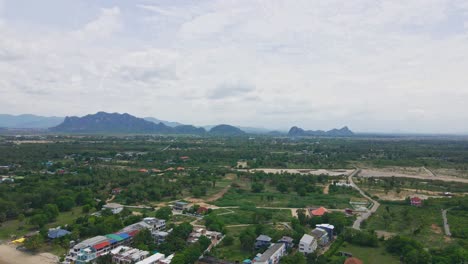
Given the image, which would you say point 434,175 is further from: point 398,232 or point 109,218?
point 109,218

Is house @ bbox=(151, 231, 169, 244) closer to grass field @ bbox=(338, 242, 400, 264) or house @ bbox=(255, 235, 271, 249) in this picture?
house @ bbox=(255, 235, 271, 249)

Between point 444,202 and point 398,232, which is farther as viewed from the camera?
point 444,202

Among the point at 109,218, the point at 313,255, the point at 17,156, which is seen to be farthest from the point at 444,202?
the point at 17,156

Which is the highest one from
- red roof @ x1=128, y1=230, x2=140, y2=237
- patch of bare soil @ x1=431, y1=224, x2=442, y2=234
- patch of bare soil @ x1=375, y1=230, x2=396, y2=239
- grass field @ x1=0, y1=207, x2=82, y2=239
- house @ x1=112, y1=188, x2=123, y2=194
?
house @ x1=112, y1=188, x2=123, y2=194

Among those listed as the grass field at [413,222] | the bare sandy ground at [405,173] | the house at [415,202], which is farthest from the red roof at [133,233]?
the bare sandy ground at [405,173]

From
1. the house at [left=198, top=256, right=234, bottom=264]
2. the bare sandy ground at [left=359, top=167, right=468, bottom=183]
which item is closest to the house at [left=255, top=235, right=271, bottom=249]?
the house at [left=198, top=256, right=234, bottom=264]

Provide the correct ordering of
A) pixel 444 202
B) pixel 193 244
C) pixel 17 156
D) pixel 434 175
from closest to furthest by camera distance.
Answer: pixel 193 244 → pixel 444 202 → pixel 434 175 → pixel 17 156

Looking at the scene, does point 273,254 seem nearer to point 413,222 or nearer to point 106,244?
point 106,244
